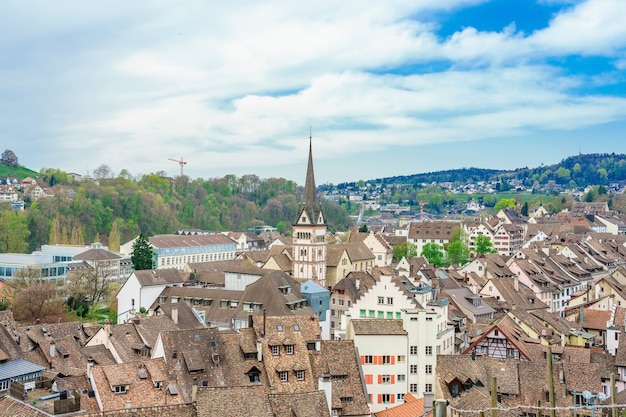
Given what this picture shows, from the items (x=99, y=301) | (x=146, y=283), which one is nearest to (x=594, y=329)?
Result: (x=146, y=283)

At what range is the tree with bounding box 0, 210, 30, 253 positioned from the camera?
5054 inches

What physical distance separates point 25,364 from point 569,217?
153m

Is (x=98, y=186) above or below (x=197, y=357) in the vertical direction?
above

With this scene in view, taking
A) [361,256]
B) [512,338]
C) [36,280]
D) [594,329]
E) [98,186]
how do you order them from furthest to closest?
[98,186] < [361,256] < [36,280] < [594,329] < [512,338]

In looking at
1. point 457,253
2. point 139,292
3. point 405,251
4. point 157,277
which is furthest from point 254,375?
point 405,251

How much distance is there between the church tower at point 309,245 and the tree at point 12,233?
61705 mm

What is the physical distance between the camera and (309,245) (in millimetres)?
90000

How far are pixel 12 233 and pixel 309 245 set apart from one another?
2558 inches

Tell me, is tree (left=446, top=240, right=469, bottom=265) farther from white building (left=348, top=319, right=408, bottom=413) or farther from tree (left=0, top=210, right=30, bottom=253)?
white building (left=348, top=319, right=408, bottom=413)

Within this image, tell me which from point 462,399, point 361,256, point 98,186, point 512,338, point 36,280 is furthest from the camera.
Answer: point 98,186

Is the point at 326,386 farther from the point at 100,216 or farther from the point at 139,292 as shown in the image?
the point at 100,216

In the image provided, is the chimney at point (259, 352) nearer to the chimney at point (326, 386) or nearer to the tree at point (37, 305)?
the chimney at point (326, 386)

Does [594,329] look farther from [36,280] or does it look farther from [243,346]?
[36,280]

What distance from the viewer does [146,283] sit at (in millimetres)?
75312
